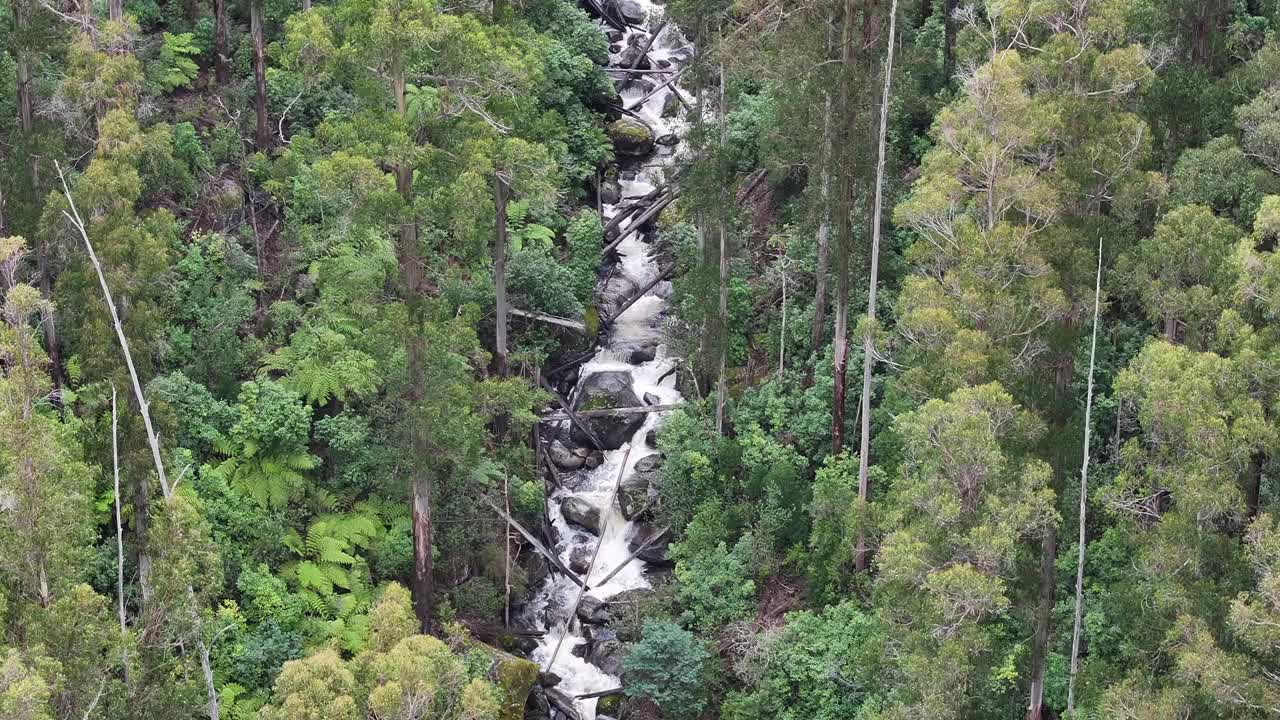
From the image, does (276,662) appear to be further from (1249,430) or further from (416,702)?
(1249,430)

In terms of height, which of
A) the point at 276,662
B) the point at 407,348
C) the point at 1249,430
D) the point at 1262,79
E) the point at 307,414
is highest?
the point at 1262,79

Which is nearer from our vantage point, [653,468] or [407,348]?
[407,348]

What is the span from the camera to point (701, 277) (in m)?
33.5

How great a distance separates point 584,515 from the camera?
34125 mm

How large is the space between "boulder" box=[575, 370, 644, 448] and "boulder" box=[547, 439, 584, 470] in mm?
545

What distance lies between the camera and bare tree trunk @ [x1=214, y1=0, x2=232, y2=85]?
3750cm

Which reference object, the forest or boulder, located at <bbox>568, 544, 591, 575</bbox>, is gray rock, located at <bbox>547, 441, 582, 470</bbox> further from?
boulder, located at <bbox>568, 544, 591, 575</bbox>

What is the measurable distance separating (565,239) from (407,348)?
41.2ft

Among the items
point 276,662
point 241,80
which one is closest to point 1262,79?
point 276,662

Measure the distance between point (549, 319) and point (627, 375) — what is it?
226 cm

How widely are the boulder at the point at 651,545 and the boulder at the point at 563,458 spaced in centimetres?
218

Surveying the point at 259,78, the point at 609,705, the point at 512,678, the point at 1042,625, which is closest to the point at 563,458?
the point at 609,705

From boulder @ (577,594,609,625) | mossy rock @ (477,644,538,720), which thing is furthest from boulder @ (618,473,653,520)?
mossy rock @ (477,644,538,720)

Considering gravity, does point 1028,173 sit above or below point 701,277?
above
